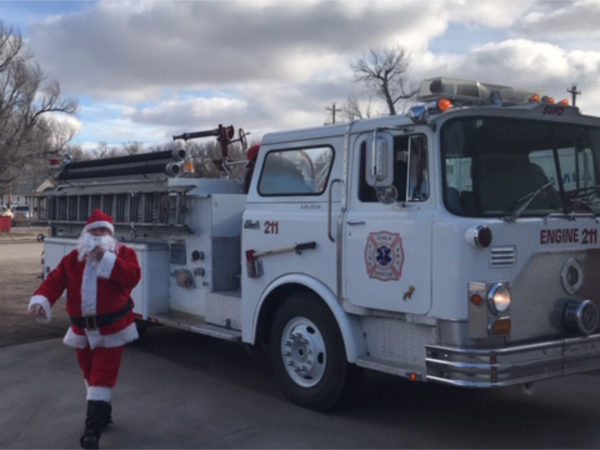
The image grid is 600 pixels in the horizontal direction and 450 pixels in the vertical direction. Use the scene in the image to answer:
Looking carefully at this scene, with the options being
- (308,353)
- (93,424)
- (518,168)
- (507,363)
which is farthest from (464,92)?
(93,424)

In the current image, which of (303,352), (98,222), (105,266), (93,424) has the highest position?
(98,222)

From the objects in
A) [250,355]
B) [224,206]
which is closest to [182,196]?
[224,206]

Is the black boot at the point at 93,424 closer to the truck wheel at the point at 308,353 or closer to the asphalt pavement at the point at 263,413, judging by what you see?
the asphalt pavement at the point at 263,413

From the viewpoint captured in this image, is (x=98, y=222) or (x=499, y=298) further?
(x=98, y=222)

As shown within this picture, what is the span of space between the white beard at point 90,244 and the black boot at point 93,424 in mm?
1072

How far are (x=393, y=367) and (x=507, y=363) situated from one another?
2.69ft

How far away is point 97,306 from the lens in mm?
5203

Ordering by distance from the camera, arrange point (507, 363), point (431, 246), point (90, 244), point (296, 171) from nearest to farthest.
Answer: point (507, 363), point (431, 246), point (90, 244), point (296, 171)

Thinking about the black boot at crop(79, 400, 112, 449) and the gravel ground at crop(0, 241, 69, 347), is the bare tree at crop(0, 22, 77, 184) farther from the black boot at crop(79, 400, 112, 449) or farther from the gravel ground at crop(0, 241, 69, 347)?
the black boot at crop(79, 400, 112, 449)

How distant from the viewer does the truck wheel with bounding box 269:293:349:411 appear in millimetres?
5590

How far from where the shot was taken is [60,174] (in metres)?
9.75

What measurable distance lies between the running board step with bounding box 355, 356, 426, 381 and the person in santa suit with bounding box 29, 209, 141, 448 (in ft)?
5.78

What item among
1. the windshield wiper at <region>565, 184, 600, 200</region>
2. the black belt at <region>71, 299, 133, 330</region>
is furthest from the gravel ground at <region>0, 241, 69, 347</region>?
the windshield wiper at <region>565, 184, 600, 200</region>

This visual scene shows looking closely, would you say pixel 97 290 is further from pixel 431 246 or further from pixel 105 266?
pixel 431 246
